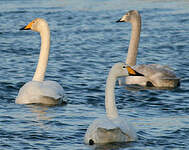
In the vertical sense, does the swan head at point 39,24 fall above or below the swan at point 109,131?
above

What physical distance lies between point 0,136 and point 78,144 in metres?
1.22

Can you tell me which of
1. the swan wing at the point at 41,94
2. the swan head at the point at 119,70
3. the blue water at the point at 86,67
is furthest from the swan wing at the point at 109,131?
the swan wing at the point at 41,94

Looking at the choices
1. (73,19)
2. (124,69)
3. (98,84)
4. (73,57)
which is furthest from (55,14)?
(124,69)

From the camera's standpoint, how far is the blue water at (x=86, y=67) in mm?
8906

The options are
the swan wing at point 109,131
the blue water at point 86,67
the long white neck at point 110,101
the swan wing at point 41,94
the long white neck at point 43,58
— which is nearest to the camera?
the swan wing at point 109,131

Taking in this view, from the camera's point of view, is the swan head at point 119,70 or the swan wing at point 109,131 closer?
the swan wing at point 109,131

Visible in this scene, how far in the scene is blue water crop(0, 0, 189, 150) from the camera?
891 cm

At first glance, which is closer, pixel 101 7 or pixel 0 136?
pixel 0 136

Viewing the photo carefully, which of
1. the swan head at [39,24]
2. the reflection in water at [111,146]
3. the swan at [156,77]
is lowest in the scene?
the reflection in water at [111,146]

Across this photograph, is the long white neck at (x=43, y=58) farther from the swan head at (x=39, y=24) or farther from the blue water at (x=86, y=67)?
the blue water at (x=86, y=67)

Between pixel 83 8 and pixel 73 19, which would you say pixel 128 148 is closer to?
pixel 73 19

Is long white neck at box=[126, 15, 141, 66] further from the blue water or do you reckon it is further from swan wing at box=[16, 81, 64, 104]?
swan wing at box=[16, 81, 64, 104]

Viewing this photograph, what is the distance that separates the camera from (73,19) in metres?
21.4

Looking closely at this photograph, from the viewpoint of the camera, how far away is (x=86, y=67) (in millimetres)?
Answer: 14523
